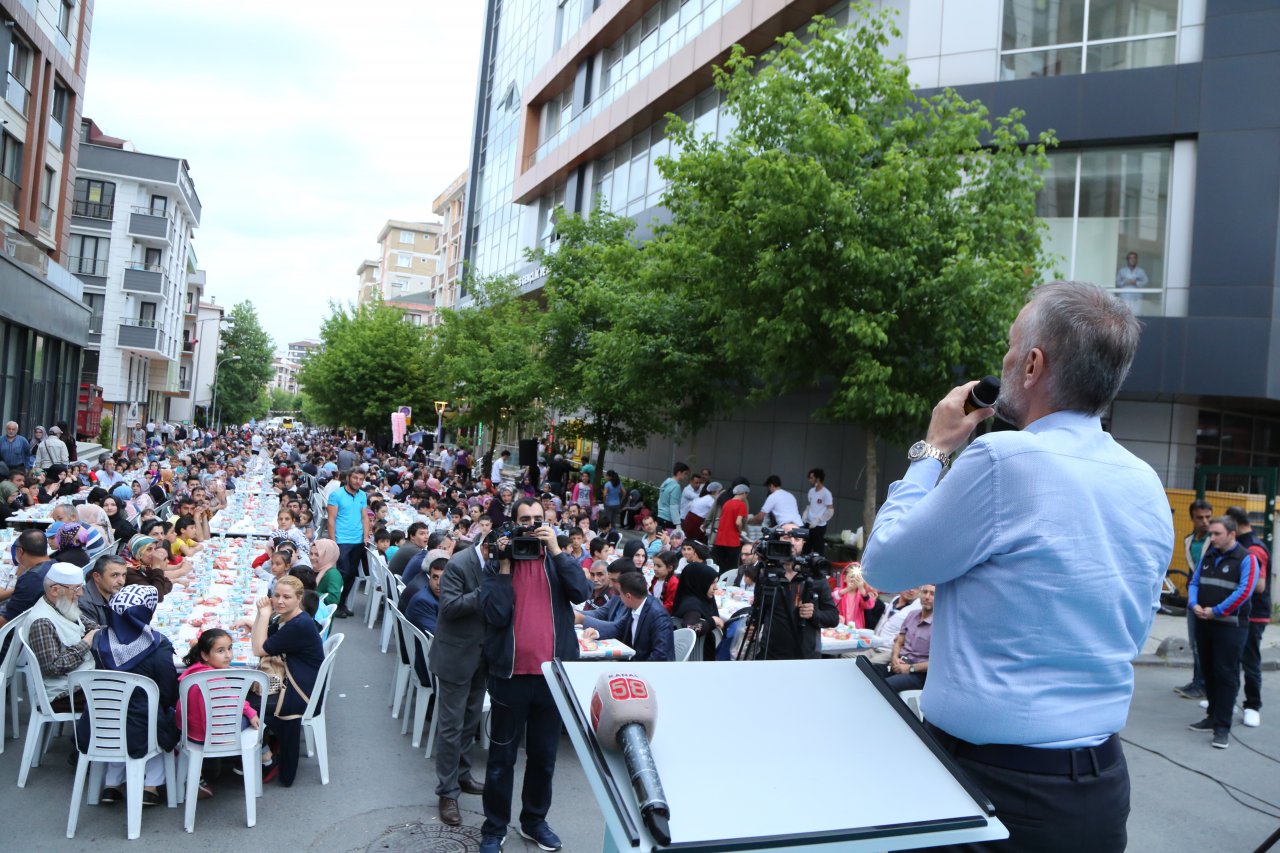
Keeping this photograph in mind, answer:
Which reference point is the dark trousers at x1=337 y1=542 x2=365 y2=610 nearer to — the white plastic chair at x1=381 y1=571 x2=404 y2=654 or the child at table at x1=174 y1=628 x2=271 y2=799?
the white plastic chair at x1=381 y1=571 x2=404 y2=654

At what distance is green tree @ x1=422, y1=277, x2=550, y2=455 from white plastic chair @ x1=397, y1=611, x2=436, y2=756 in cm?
1670

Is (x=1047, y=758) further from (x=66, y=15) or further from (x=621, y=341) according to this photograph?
(x=66, y=15)

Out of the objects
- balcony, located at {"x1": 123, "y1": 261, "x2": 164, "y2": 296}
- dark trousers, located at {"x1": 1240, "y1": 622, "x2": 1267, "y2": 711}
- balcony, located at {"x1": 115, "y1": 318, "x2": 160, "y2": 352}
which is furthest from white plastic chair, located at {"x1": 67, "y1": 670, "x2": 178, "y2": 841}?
balcony, located at {"x1": 123, "y1": 261, "x2": 164, "y2": 296}

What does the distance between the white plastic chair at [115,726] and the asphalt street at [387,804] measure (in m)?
0.22

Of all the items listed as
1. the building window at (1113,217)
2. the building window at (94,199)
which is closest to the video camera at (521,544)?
the building window at (1113,217)

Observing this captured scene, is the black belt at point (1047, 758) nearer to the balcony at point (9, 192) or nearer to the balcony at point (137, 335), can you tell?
the balcony at point (9, 192)

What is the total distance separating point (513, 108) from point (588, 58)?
1285 cm

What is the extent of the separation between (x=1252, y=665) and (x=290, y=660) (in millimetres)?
8757

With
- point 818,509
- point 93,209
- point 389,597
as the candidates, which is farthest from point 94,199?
point 389,597

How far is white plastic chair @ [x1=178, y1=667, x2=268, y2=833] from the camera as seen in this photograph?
5609 mm

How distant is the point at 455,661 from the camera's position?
18.9ft

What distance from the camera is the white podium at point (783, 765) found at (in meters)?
1.57

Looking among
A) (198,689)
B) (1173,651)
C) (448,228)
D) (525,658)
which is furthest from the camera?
(448,228)

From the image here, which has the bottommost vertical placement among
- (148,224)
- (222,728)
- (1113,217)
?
(222,728)
